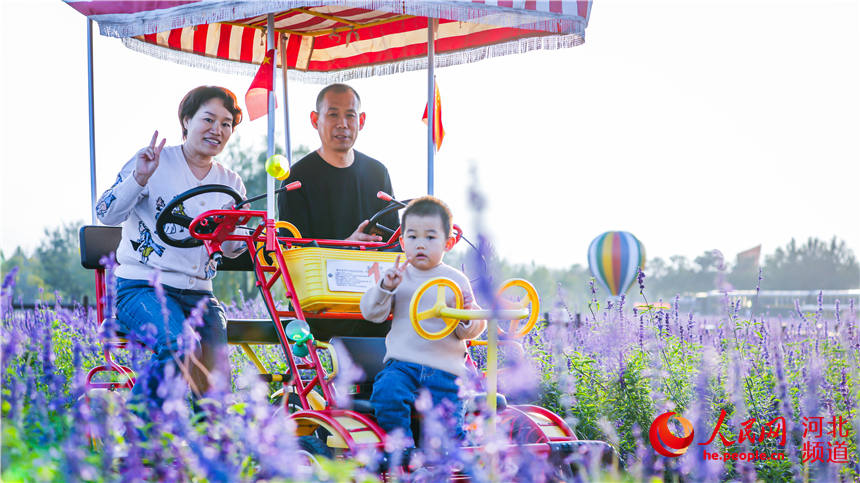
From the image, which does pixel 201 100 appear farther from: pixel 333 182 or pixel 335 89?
pixel 333 182

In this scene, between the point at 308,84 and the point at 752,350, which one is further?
the point at 308,84

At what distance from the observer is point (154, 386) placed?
13.9ft

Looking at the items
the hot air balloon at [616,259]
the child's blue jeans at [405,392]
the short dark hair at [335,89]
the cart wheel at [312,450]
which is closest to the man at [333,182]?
the short dark hair at [335,89]

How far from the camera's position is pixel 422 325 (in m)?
3.98

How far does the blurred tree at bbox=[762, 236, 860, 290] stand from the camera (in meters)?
55.4

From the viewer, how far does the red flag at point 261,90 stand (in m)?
4.47

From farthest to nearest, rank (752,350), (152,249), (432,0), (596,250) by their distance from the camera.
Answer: (596,250), (752,350), (152,249), (432,0)

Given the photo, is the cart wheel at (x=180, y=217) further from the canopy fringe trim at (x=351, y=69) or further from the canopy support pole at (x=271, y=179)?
the canopy fringe trim at (x=351, y=69)

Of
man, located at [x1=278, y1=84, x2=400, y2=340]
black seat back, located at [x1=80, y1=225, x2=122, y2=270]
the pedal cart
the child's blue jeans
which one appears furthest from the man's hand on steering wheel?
black seat back, located at [x1=80, y1=225, x2=122, y2=270]

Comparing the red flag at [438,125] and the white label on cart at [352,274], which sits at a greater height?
the red flag at [438,125]

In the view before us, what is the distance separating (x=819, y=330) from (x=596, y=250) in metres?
8.69

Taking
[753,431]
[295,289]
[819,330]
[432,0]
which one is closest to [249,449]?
[295,289]

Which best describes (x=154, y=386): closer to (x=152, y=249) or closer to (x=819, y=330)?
(x=152, y=249)

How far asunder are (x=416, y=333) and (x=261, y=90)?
5.10ft
